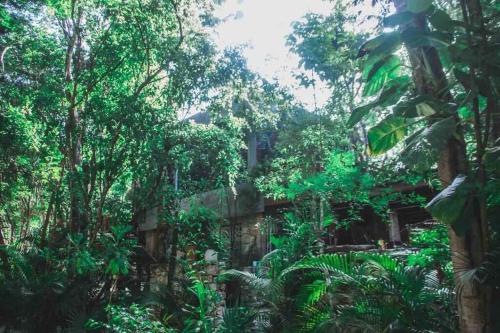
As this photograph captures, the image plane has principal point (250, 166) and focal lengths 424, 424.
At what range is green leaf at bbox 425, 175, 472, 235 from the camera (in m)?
2.27

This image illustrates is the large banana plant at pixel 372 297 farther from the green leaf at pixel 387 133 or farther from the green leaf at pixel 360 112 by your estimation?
the green leaf at pixel 360 112

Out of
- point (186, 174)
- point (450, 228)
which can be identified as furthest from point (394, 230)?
point (450, 228)

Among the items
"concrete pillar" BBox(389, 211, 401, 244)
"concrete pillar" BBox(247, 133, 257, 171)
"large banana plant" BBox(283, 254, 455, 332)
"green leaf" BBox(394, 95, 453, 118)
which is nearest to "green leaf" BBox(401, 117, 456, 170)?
"green leaf" BBox(394, 95, 453, 118)

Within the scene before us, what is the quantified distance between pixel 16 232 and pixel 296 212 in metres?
11.8

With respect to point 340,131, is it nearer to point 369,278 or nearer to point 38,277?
point 369,278

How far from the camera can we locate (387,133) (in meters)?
2.98

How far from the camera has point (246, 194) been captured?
10.1 metres

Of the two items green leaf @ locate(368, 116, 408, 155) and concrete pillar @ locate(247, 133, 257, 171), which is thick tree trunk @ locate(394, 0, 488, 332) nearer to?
green leaf @ locate(368, 116, 408, 155)

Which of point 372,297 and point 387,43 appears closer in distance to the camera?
point 387,43

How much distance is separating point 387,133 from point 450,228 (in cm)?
76

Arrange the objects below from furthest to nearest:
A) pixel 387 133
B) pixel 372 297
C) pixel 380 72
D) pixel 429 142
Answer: pixel 372 297
pixel 380 72
pixel 387 133
pixel 429 142

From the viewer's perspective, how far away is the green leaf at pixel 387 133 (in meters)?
2.95

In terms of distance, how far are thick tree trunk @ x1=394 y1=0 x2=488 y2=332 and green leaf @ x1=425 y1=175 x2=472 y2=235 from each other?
10 centimetres

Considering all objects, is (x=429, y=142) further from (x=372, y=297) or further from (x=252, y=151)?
(x=252, y=151)
